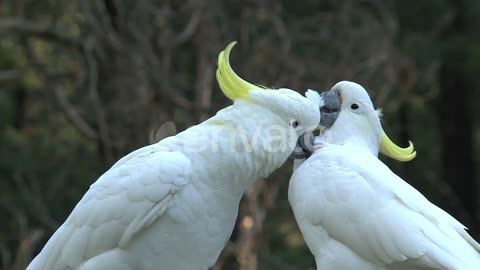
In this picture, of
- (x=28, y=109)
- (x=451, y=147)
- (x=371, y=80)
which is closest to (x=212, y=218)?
(x=371, y=80)

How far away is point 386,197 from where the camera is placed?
3.64 metres

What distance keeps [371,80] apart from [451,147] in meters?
3.79

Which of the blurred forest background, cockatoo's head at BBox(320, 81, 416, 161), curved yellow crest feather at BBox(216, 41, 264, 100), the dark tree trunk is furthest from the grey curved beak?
the dark tree trunk

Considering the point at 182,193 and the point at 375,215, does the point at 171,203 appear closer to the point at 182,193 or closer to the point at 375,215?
the point at 182,193

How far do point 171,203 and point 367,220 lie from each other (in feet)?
2.92

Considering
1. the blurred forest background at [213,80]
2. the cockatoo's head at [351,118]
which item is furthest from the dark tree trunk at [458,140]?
the cockatoo's head at [351,118]

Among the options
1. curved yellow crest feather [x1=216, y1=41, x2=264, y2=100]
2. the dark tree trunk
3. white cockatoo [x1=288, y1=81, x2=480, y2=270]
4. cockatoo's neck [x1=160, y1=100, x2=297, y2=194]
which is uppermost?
curved yellow crest feather [x1=216, y1=41, x2=264, y2=100]

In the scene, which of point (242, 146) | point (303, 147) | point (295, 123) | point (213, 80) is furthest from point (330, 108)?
point (213, 80)

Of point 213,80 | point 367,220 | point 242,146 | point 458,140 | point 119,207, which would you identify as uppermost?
point 242,146

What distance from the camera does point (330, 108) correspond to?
4.20 m

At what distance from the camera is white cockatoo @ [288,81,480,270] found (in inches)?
137

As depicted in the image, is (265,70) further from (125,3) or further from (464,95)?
(464,95)

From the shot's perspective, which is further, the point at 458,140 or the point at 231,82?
the point at 458,140

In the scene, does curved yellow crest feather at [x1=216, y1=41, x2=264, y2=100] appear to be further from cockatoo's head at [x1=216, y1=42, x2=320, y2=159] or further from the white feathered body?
the white feathered body
